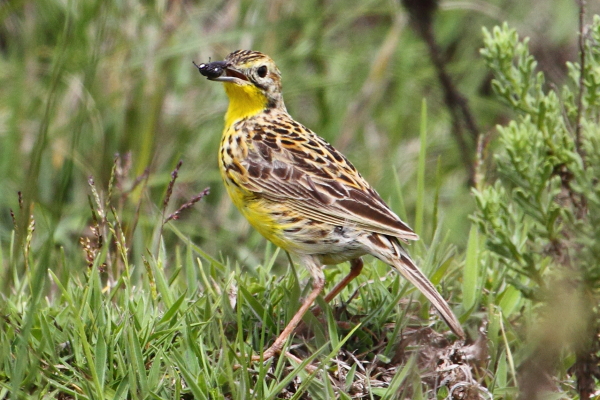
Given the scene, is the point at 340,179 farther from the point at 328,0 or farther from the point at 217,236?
the point at 328,0

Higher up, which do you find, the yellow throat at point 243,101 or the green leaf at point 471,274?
the yellow throat at point 243,101

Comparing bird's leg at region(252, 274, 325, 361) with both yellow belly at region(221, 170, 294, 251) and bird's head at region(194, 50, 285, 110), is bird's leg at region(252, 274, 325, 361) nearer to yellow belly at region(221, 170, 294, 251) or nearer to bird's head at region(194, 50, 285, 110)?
yellow belly at region(221, 170, 294, 251)

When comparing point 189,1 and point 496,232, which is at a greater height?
point 189,1

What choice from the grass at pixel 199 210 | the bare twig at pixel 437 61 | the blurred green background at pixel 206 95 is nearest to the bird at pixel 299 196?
the grass at pixel 199 210

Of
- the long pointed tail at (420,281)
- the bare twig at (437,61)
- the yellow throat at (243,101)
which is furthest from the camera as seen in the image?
the bare twig at (437,61)

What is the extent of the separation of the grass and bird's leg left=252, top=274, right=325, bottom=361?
0.09 meters

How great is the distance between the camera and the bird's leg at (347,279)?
530 cm

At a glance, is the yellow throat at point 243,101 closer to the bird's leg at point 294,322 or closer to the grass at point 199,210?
the grass at point 199,210

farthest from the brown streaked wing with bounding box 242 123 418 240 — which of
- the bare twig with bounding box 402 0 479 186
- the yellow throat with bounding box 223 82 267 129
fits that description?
the bare twig with bounding box 402 0 479 186

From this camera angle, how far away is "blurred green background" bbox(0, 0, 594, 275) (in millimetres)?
8547

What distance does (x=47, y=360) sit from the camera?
4.42 meters

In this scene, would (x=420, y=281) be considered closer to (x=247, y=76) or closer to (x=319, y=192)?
(x=319, y=192)

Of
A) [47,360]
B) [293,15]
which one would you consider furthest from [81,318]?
[293,15]

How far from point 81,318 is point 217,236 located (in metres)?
3.72
